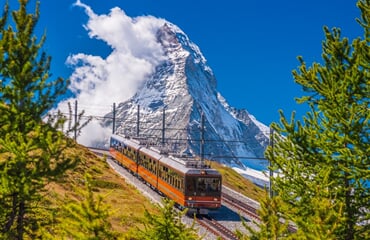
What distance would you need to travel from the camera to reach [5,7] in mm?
12891

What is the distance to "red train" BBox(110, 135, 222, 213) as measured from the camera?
31.2 m

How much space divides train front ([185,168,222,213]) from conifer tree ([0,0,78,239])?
19093mm

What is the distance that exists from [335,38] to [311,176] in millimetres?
4452

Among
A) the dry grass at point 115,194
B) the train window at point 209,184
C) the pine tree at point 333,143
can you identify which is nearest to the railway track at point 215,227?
the train window at point 209,184

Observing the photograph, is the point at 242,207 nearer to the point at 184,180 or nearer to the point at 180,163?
the point at 180,163

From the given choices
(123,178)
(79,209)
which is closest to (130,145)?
(123,178)

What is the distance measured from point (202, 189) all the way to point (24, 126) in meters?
20.9

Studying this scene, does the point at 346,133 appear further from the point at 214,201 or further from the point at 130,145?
the point at 130,145

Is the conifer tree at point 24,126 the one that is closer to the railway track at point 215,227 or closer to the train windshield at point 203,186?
the railway track at point 215,227

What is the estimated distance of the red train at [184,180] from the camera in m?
31.2

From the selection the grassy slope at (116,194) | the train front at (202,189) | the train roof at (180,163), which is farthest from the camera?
the train roof at (180,163)

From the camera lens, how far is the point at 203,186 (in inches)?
1249

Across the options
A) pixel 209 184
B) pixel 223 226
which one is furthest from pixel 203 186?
pixel 223 226

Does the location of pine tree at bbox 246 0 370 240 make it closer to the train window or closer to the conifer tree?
the conifer tree
